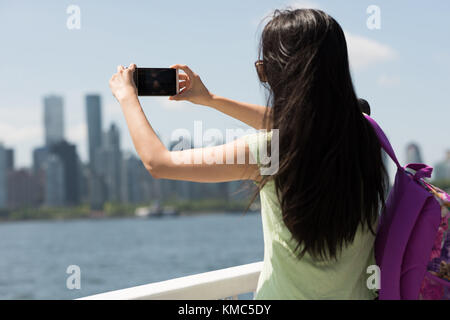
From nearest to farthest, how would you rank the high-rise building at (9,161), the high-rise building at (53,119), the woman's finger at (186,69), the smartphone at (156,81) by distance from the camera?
the smartphone at (156,81) < the woman's finger at (186,69) < the high-rise building at (9,161) < the high-rise building at (53,119)

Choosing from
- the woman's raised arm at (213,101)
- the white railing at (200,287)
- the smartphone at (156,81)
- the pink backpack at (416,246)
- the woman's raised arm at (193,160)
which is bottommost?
the white railing at (200,287)

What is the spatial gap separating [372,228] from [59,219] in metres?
59.9

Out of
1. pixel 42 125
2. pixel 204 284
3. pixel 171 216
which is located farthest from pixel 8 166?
pixel 204 284

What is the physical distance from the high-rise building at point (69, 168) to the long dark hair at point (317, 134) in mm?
50546

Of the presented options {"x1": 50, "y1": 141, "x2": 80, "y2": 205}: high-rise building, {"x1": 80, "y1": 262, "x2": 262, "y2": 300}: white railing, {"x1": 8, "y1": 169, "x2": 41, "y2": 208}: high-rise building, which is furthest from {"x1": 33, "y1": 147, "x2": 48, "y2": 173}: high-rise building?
{"x1": 80, "y1": 262, "x2": 262, "y2": 300}: white railing

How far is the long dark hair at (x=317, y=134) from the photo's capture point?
38.7 inches

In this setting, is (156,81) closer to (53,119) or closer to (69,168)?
(69,168)

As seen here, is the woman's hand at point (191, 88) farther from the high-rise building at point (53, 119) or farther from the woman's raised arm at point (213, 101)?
the high-rise building at point (53, 119)

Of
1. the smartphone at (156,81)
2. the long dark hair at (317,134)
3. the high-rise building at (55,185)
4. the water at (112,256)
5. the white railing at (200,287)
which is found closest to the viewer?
the long dark hair at (317,134)

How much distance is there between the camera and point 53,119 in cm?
5903

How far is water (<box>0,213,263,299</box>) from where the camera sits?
28344 mm

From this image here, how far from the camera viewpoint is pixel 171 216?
5684 cm
